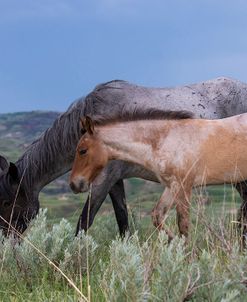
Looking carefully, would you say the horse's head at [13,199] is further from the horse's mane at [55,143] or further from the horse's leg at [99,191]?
the horse's leg at [99,191]

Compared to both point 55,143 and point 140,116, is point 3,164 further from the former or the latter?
point 140,116

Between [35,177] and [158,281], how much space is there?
18.5 ft

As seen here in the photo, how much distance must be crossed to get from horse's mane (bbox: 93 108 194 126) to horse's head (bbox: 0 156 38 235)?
246cm

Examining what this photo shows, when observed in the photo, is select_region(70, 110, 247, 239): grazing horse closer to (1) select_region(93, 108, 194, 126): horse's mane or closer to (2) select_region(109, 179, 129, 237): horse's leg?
(1) select_region(93, 108, 194, 126): horse's mane

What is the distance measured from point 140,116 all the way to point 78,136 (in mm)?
2185

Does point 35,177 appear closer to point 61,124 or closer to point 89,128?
point 61,124

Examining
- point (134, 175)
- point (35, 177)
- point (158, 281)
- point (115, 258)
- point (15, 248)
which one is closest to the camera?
point (158, 281)

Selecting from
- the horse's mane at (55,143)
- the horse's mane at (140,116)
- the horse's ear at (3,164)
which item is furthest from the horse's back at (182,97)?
the horse's mane at (140,116)

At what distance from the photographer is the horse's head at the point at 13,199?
8703mm

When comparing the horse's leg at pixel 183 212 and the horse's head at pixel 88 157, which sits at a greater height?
the horse's head at pixel 88 157

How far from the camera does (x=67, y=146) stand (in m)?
8.73

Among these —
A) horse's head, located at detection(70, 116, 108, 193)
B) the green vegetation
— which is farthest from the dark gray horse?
the green vegetation

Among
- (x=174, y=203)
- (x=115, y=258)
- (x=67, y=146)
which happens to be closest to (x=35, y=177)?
(x=67, y=146)

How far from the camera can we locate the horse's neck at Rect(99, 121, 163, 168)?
21.2ft
